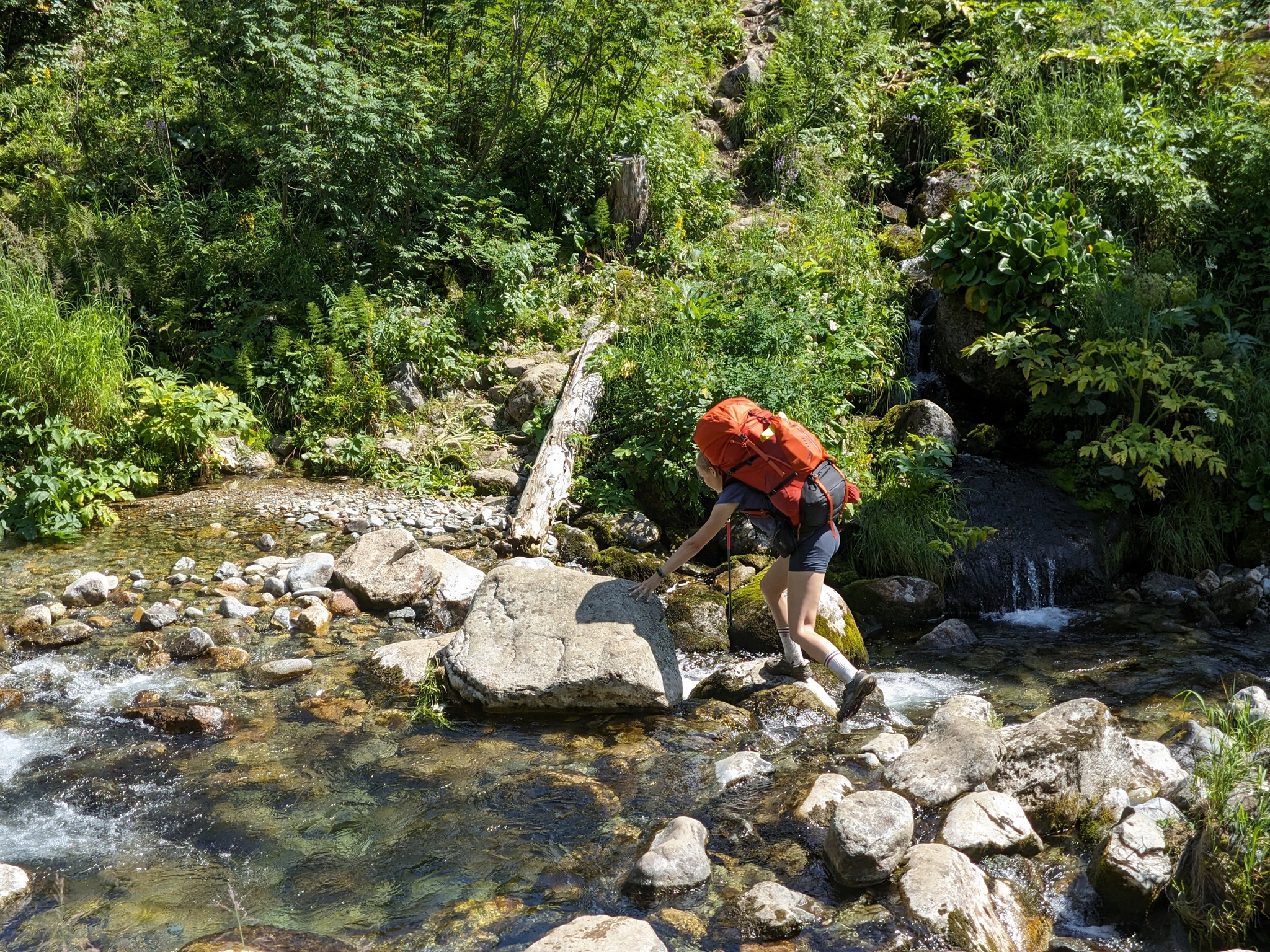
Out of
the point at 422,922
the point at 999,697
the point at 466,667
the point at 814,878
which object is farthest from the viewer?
the point at 999,697

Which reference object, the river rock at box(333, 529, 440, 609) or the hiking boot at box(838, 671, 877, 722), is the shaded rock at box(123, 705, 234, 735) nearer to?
the river rock at box(333, 529, 440, 609)

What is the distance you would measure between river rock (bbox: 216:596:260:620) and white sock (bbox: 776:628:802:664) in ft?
12.9

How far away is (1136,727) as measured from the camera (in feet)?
18.1

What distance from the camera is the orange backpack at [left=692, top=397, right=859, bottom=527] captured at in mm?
5223

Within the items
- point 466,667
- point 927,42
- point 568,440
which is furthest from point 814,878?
point 927,42

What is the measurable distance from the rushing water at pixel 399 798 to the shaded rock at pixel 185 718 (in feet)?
0.22

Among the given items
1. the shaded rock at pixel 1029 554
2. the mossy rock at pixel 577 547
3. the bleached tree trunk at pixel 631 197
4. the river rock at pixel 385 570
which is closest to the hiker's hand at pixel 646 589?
the mossy rock at pixel 577 547

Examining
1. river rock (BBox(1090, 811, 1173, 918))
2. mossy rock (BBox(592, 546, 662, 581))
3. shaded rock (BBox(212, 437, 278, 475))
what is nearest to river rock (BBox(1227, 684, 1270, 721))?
river rock (BBox(1090, 811, 1173, 918))

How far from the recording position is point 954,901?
3.59 m

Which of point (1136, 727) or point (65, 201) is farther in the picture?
point (65, 201)

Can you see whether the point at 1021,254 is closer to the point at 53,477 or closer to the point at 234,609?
the point at 234,609

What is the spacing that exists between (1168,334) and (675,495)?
5090mm

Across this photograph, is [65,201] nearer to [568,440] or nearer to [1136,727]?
[568,440]

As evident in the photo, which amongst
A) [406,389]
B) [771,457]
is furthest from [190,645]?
[406,389]
